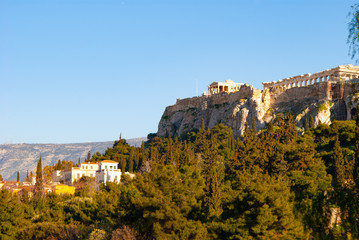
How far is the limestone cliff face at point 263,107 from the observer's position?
86.9 m

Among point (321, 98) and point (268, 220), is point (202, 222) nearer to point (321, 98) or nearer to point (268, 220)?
point (268, 220)

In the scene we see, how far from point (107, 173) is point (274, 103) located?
3418 centimetres

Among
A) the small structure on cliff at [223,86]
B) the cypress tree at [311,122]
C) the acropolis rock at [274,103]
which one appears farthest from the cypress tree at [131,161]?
the cypress tree at [311,122]

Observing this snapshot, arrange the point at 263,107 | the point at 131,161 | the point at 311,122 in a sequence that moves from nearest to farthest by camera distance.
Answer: the point at 311,122
the point at 131,161
the point at 263,107

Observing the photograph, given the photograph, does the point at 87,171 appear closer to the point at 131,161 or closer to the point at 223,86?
the point at 131,161

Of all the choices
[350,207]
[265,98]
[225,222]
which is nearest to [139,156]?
[265,98]

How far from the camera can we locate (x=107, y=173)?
85.3m

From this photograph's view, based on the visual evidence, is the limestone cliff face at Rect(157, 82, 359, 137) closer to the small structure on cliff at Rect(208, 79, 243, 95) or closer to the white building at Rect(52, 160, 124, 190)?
the small structure on cliff at Rect(208, 79, 243, 95)

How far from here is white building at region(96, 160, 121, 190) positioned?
84.8m

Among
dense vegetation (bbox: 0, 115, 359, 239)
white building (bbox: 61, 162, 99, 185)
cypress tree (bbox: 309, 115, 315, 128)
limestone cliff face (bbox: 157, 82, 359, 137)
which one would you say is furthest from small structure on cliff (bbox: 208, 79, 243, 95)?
dense vegetation (bbox: 0, 115, 359, 239)

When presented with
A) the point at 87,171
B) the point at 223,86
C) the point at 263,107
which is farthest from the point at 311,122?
the point at 223,86

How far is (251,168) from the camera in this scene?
53.3 m

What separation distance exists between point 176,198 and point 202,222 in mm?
3015

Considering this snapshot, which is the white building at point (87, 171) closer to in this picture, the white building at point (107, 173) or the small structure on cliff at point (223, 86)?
the white building at point (107, 173)
